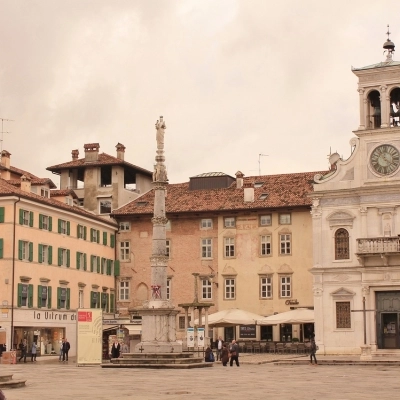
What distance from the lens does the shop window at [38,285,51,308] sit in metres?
60.3

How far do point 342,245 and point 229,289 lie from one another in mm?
13996

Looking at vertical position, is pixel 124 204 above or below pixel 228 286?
above

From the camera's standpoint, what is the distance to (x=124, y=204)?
74.1 meters

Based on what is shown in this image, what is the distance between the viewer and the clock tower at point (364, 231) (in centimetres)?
5412

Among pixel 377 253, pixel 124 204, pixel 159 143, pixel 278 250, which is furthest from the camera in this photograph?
pixel 124 204

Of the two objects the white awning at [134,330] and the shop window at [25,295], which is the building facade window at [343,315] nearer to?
the white awning at [134,330]

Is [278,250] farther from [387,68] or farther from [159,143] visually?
[159,143]

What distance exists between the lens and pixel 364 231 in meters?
55.5

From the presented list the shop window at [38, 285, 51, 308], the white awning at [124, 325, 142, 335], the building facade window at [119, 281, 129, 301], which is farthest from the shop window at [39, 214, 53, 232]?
the white awning at [124, 325, 142, 335]

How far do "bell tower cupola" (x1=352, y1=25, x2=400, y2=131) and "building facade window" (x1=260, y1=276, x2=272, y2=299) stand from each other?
Result: 15558mm

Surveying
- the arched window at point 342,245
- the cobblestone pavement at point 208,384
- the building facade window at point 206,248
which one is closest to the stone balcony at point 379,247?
the arched window at point 342,245

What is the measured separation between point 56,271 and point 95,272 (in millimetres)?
6374

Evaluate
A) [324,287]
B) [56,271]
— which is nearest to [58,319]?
[56,271]

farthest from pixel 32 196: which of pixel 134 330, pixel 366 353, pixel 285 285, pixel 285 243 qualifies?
pixel 366 353
